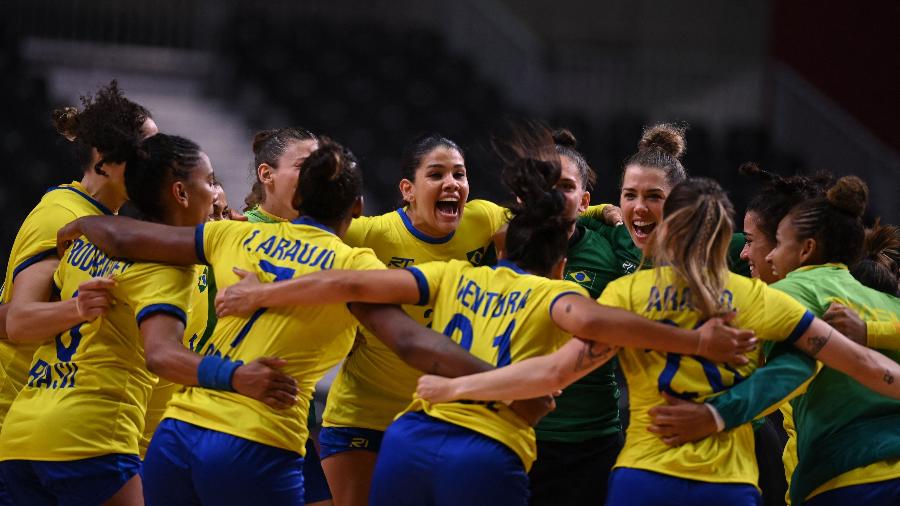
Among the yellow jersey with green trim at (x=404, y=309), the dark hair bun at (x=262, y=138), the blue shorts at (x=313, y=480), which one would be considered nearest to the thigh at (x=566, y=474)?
the yellow jersey with green trim at (x=404, y=309)

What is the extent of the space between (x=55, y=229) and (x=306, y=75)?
9.80 metres

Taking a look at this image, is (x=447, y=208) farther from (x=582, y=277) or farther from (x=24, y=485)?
(x=24, y=485)

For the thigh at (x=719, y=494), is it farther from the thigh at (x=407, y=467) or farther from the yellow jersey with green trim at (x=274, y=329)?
the yellow jersey with green trim at (x=274, y=329)

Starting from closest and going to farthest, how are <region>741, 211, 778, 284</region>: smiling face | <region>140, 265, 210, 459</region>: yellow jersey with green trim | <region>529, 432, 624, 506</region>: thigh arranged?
<region>741, 211, 778, 284</region>: smiling face
<region>529, 432, 624, 506</region>: thigh
<region>140, 265, 210, 459</region>: yellow jersey with green trim

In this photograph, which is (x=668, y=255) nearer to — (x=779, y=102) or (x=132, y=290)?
(x=132, y=290)

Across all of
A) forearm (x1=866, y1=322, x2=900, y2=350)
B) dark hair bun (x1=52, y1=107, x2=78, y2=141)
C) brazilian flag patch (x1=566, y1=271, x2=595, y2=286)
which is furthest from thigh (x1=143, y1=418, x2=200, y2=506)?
forearm (x1=866, y1=322, x2=900, y2=350)

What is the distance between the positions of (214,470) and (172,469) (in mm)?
181

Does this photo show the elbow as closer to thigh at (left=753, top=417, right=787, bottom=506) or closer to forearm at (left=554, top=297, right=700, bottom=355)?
forearm at (left=554, top=297, right=700, bottom=355)

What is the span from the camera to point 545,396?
384 centimetres

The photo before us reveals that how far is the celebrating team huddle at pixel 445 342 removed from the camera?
12.1ft

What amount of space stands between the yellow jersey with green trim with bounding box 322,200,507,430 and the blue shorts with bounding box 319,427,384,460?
0.03 metres

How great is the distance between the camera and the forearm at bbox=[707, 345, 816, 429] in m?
3.69

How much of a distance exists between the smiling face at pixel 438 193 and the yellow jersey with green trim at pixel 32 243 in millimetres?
1423

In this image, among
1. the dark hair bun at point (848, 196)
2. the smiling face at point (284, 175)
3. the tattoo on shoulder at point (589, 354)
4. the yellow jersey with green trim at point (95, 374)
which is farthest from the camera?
the smiling face at point (284, 175)
